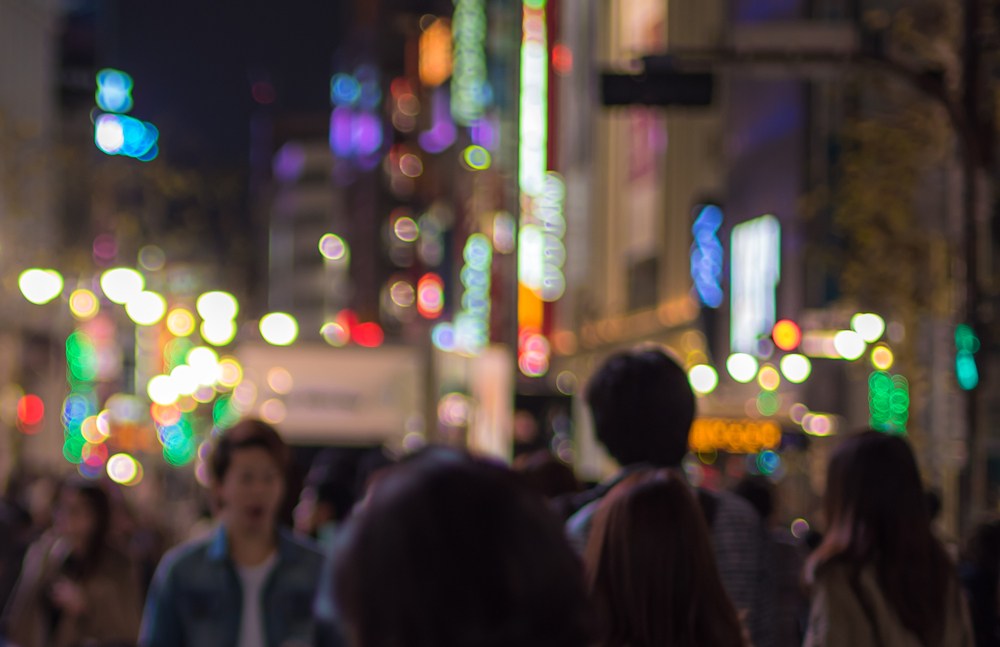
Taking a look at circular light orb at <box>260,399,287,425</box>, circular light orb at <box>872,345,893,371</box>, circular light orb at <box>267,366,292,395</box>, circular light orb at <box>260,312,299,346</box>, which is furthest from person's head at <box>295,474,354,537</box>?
circular light orb at <box>872,345,893,371</box>

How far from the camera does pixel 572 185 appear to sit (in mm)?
57719

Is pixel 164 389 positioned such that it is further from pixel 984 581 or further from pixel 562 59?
pixel 984 581

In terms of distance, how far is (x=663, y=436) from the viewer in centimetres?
425

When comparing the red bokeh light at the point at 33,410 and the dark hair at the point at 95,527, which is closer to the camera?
the dark hair at the point at 95,527

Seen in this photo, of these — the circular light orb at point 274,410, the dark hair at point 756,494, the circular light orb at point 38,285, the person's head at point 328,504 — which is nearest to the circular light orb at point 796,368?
the circular light orb at point 274,410

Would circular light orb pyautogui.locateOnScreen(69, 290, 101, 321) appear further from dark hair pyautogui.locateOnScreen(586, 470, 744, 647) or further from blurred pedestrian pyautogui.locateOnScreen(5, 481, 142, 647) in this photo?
dark hair pyautogui.locateOnScreen(586, 470, 744, 647)

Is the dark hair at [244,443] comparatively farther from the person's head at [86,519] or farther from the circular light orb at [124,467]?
the circular light orb at [124,467]

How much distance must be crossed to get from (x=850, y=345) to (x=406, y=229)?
295ft

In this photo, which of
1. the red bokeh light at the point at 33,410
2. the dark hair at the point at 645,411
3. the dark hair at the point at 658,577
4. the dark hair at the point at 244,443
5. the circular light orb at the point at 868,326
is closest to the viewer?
the dark hair at the point at 658,577

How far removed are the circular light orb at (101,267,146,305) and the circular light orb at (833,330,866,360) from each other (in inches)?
555

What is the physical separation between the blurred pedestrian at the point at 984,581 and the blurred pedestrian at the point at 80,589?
15.3 ft

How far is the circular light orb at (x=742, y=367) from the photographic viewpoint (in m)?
35.1

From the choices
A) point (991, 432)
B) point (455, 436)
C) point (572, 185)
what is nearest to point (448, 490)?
point (991, 432)

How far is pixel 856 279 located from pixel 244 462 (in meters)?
17.3
